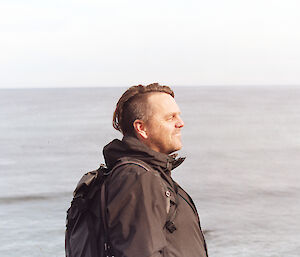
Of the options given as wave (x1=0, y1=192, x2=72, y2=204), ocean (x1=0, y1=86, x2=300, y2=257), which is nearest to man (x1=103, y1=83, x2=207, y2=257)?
ocean (x1=0, y1=86, x2=300, y2=257)

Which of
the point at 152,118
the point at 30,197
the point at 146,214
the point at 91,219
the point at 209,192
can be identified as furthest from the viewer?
the point at 209,192

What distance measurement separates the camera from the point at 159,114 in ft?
10.1

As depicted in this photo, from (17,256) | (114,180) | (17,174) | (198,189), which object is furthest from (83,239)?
(17,174)

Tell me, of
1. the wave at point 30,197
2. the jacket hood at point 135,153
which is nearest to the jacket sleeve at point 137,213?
the jacket hood at point 135,153

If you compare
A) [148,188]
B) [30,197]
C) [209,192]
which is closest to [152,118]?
[148,188]

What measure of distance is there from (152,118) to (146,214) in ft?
1.81

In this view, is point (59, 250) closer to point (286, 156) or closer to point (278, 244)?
point (278, 244)

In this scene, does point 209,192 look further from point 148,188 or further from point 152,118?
point 148,188

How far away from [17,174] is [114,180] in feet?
71.0

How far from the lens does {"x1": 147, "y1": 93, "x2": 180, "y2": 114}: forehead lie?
3.09m

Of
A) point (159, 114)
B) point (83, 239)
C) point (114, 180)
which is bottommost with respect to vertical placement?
point (83, 239)

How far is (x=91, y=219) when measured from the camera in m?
2.94

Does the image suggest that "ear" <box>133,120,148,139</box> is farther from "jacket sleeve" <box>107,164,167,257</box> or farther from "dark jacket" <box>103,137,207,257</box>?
"jacket sleeve" <box>107,164,167,257</box>

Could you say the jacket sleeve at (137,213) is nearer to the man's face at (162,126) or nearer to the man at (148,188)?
the man at (148,188)
